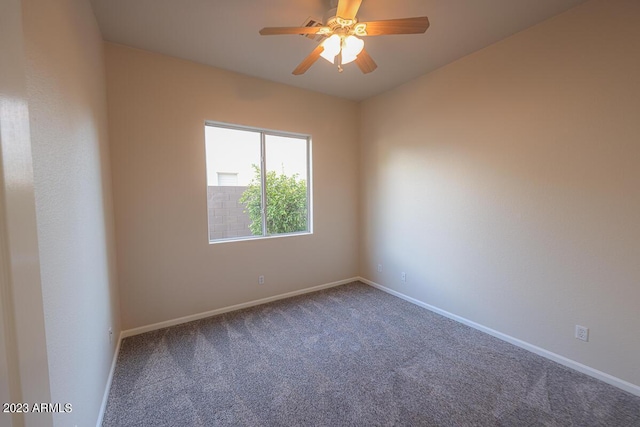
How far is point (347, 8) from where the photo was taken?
162 centimetres

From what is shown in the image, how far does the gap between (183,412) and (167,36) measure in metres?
3.03

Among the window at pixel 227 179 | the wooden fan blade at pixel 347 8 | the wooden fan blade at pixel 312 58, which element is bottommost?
the window at pixel 227 179

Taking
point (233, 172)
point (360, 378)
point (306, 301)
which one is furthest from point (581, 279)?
point (233, 172)

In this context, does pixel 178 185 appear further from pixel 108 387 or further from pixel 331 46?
pixel 331 46

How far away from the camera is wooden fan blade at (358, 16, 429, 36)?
5.34ft

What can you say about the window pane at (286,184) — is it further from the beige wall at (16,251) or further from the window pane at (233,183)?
the beige wall at (16,251)

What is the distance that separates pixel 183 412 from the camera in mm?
1702

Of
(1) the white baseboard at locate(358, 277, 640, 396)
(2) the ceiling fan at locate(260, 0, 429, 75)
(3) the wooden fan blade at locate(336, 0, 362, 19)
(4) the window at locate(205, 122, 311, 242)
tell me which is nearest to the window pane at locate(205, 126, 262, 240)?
(4) the window at locate(205, 122, 311, 242)

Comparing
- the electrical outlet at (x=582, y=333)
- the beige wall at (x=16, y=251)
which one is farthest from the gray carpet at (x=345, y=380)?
the beige wall at (x=16, y=251)

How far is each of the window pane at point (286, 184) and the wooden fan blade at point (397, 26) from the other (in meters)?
1.98

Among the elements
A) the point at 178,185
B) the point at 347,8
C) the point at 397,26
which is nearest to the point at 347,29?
the point at 347,8

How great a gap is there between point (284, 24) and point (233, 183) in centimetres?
179

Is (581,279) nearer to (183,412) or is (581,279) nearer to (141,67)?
(183,412)

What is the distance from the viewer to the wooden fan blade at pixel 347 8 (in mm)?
1565
